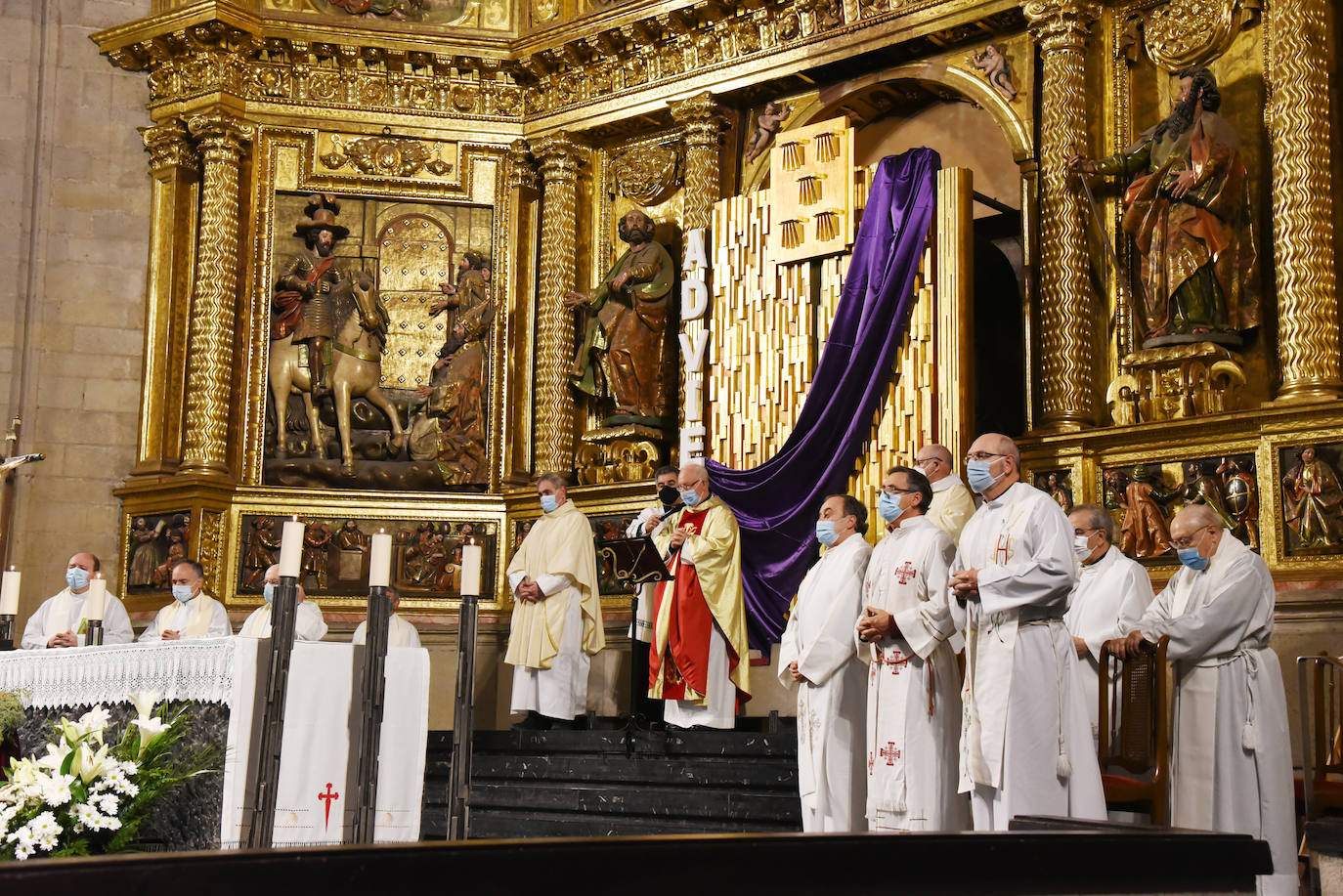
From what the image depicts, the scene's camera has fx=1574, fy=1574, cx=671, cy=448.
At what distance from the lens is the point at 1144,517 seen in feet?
31.2

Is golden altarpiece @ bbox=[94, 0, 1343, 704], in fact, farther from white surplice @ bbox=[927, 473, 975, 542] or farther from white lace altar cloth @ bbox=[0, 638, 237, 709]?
white lace altar cloth @ bbox=[0, 638, 237, 709]

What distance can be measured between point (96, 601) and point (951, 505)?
4.25m

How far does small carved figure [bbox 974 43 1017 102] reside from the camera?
11117mm

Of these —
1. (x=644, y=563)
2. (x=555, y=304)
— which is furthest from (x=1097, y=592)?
(x=555, y=304)

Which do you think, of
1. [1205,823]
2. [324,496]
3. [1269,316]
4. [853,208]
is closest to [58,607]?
[324,496]

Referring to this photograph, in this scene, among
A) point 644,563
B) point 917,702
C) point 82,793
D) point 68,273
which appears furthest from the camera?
point 68,273

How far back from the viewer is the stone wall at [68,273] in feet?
41.8

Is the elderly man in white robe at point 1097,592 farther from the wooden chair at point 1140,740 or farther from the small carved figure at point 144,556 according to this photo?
the small carved figure at point 144,556

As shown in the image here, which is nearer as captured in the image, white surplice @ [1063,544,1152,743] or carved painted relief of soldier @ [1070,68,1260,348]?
white surplice @ [1063,544,1152,743]

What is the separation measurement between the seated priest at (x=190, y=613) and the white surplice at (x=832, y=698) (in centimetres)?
368

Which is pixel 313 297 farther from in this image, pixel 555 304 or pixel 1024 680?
pixel 1024 680

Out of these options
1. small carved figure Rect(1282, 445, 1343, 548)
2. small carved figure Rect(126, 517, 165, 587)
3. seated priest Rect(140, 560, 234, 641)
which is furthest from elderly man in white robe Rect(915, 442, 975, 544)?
small carved figure Rect(126, 517, 165, 587)

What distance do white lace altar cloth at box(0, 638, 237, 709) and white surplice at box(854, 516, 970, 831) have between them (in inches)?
108

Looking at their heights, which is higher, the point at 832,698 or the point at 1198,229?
the point at 1198,229
